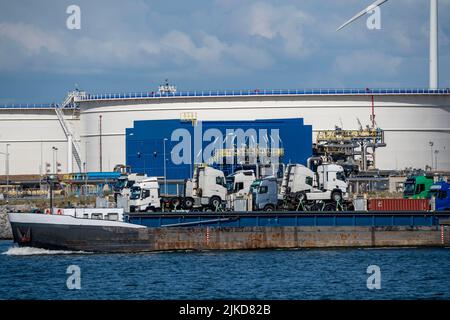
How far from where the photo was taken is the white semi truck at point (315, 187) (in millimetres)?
66375

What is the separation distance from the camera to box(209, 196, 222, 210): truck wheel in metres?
67.1

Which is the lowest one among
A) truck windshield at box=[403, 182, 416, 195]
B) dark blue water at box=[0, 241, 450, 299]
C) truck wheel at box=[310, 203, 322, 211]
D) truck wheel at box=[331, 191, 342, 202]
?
dark blue water at box=[0, 241, 450, 299]

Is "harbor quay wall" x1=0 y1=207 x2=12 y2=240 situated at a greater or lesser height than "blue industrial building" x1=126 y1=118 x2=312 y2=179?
lesser

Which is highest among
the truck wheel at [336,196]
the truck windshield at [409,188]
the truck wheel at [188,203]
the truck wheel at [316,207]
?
the truck windshield at [409,188]

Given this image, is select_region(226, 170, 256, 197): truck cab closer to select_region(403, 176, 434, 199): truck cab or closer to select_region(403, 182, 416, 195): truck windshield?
select_region(403, 182, 416, 195): truck windshield

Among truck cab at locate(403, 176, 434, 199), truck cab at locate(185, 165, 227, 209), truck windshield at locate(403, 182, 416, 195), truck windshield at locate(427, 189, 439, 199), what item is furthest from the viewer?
truck windshield at locate(403, 182, 416, 195)

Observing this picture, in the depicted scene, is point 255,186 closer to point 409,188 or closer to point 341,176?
point 341,176

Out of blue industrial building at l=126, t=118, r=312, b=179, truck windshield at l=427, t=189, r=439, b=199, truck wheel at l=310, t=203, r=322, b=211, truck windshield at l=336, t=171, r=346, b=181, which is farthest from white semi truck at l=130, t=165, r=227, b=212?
blue industrial building at l=126, t=118, r=312, b=179

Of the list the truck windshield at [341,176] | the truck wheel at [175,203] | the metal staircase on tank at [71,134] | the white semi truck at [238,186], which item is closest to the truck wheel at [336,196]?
the truck windshield at [341,176]

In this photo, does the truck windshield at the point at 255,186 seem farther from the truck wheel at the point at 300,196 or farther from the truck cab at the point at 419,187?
the truck cab at the point at 419,187

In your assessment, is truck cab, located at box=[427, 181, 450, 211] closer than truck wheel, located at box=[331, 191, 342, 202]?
Yes

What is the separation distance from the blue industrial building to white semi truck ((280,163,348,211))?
28907mm

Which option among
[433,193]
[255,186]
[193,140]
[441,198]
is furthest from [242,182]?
[193,140]

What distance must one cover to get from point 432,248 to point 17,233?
2282 cm
